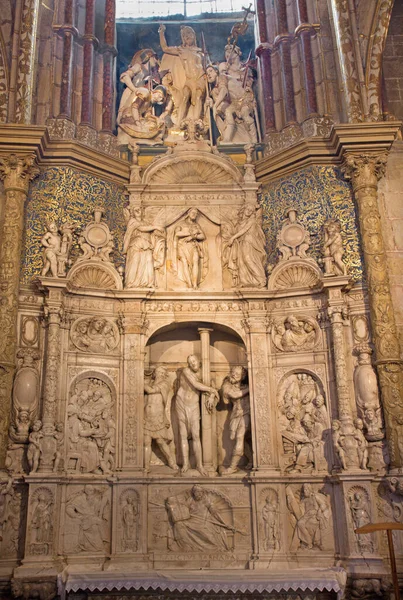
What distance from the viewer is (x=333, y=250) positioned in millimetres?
12258

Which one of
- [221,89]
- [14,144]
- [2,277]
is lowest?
[2,277]

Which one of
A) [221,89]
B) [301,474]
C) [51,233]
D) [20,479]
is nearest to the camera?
[20,479]

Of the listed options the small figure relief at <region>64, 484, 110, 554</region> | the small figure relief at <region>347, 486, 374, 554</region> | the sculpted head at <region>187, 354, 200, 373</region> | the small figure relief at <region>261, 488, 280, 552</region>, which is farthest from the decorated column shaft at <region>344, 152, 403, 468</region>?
the small figure relief at <region>64, 484, 110, 554</region>

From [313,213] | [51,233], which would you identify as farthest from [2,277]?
[313,213]

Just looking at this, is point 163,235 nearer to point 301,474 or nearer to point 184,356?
point 184,356

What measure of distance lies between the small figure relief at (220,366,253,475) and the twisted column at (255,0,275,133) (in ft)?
17.1

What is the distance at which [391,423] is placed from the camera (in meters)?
11.0

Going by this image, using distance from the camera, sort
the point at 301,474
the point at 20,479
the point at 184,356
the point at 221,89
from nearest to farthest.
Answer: the point at 20,479 → the point at 301,474 → the point at 184,356 → the point at 221,89

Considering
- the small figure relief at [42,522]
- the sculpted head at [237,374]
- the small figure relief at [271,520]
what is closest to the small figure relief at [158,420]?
the sculpted head at [237,374]

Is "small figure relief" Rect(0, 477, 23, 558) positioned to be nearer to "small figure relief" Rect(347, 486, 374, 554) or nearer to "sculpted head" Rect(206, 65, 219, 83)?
"small figure relief" Rect(347, 486, 374, 554)

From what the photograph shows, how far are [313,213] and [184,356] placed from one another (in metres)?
3.63

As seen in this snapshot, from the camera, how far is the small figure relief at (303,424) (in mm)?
11562

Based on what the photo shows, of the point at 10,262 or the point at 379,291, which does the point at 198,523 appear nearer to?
the point at 379,291

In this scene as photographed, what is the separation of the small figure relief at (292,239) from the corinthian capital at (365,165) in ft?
4.14
